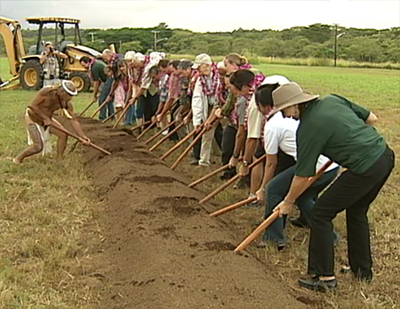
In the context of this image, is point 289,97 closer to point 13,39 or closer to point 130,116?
point 130,116

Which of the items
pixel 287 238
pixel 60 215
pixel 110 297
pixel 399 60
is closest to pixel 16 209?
pixel 60 215

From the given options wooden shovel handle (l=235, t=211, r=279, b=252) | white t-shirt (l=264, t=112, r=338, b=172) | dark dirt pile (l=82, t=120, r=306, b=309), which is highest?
white t-shirt (l=264, t=112, r=338, b=172)

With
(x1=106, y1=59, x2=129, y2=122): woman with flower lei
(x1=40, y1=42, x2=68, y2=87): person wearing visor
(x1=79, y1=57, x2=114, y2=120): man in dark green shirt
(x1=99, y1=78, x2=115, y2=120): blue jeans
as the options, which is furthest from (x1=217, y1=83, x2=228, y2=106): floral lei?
(x1=40, y1=42, x2=68, y2=87): person wearing visor

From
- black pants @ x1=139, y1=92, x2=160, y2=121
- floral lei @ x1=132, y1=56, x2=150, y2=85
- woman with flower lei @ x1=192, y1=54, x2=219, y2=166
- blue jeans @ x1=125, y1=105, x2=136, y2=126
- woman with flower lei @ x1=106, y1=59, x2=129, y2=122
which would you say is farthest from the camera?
blue jeans @ x1=125, y1=105, x2=136, y2=126

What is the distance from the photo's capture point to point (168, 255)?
453 centimetres

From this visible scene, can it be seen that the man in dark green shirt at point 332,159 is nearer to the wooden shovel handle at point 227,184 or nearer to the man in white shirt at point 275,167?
the man in white shirt at point 275,167

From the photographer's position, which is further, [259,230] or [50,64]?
[50,64]

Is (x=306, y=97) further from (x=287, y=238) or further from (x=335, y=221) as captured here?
(x=335, y=221)

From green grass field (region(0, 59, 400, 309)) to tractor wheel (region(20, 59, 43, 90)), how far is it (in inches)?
396

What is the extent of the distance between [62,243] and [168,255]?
109 centimetres

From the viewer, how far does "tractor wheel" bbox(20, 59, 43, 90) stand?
61.1ft

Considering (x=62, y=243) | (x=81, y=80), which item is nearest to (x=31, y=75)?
(x=81, y=80)

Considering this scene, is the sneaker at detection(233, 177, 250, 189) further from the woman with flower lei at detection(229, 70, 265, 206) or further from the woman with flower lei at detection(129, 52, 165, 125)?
the woman with flower lei at detection(129, 52, 165, 125)

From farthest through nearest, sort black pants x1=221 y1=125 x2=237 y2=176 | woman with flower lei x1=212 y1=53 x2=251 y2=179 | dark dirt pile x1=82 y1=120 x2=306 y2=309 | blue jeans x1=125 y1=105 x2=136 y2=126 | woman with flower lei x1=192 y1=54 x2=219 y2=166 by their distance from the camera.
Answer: blue jeans x1=125 y1=105 x2=136 y2=126, woman with flower lei x1=192 y1=54 x2=219 y2=166, black pants x1=221 y1=125 x2=237 y2=176, woman with flower lei x1=212 y1=53 x2=251 y2=179, dark dirt pile x1=82 y1=120 x2=306 y2=309
